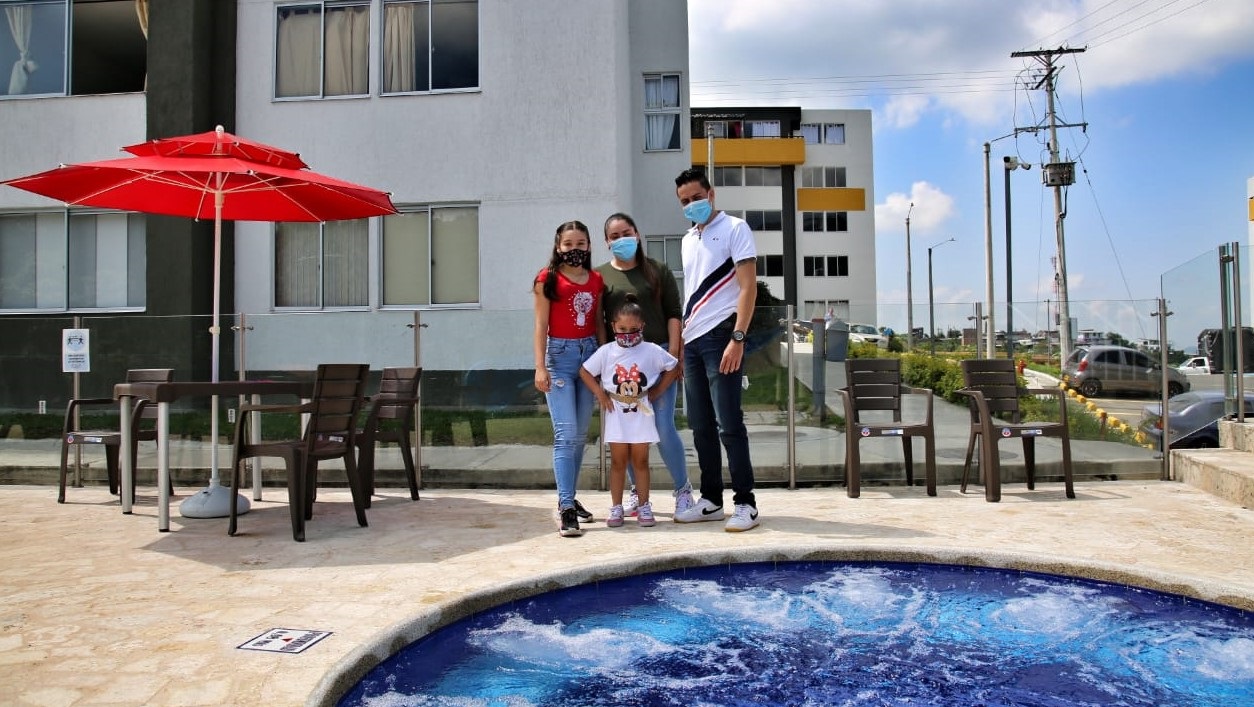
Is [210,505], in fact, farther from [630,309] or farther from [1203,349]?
[1203,349]

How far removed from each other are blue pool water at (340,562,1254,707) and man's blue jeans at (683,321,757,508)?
1.08 meters

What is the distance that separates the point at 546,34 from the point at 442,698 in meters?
10.3

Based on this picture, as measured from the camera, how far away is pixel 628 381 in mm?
5266

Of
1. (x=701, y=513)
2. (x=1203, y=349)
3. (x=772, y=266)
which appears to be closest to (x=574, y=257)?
(x=701, y=513)

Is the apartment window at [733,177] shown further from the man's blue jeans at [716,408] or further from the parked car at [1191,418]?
the man's blue jeans at [716,408]

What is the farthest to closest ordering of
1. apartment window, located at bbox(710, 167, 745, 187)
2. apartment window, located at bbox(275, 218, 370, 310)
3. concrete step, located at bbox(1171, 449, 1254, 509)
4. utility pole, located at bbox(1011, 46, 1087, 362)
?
apartment window, located at bbox(710, 167, 745, 187)
utility pole, located at bbox(1011, 46, 1087, 362)
apartment window, located at bbox(275, 218, 370, 310)
concrete step, located at bbox(1171, 449, 1254, 509)

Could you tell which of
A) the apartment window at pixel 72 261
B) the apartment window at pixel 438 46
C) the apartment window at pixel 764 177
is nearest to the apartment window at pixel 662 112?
the apartment window at pixel 438 46

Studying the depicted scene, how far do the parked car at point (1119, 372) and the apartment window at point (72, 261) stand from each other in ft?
38.5

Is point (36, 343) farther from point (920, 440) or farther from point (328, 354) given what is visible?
point (920, 440)

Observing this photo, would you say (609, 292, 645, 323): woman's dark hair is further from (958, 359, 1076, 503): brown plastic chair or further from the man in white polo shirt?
(958, 359, 1076, 503): brown plastic chair

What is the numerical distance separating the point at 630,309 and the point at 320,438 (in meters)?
2.02

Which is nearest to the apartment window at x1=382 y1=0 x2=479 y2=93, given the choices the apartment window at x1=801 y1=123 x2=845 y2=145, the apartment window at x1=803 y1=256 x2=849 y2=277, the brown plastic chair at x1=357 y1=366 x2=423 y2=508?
the brown plastic chair at x1=357 y1=366 x2=423 y2=508

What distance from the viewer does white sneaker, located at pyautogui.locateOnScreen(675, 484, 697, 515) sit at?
5543mm

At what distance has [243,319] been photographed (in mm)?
7637
